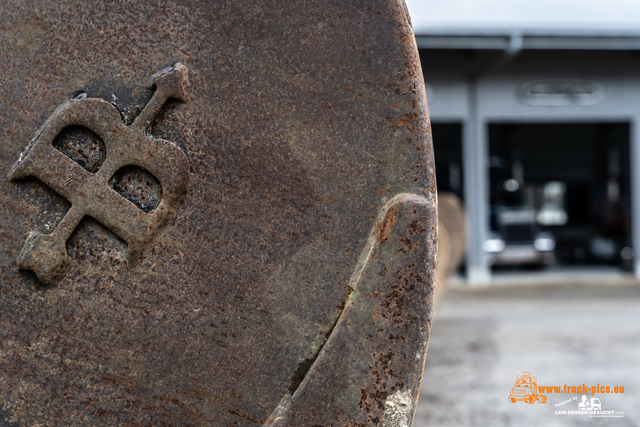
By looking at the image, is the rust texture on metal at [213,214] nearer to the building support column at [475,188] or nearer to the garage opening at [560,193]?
the building support column at [475,188]

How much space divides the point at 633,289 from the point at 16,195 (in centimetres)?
808

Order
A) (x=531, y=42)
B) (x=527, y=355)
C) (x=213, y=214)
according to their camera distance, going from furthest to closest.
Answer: (x=531, y=42) < (x=527, y=355) < (x=213, y=214)

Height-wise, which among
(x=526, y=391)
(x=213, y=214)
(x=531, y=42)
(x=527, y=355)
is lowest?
(x=213, y=214)

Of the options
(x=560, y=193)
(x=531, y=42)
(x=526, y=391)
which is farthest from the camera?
(x=560, y=193)

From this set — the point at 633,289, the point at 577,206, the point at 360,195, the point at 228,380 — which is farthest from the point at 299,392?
the point at 577,206

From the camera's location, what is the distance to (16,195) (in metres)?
0.50

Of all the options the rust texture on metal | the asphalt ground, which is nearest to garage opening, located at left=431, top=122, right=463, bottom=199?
the asphalt ground

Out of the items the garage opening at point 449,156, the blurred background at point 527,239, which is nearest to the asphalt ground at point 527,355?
the blurred background at point 527,239

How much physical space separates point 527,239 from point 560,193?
5.54 m

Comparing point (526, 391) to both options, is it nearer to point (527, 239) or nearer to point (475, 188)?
point (475, 188)

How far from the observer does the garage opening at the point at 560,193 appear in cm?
939

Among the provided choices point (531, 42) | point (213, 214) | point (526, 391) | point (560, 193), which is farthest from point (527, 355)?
point (560, 193)

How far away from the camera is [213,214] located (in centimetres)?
52

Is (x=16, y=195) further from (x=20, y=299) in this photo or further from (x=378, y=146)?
(x=378, y=146)
